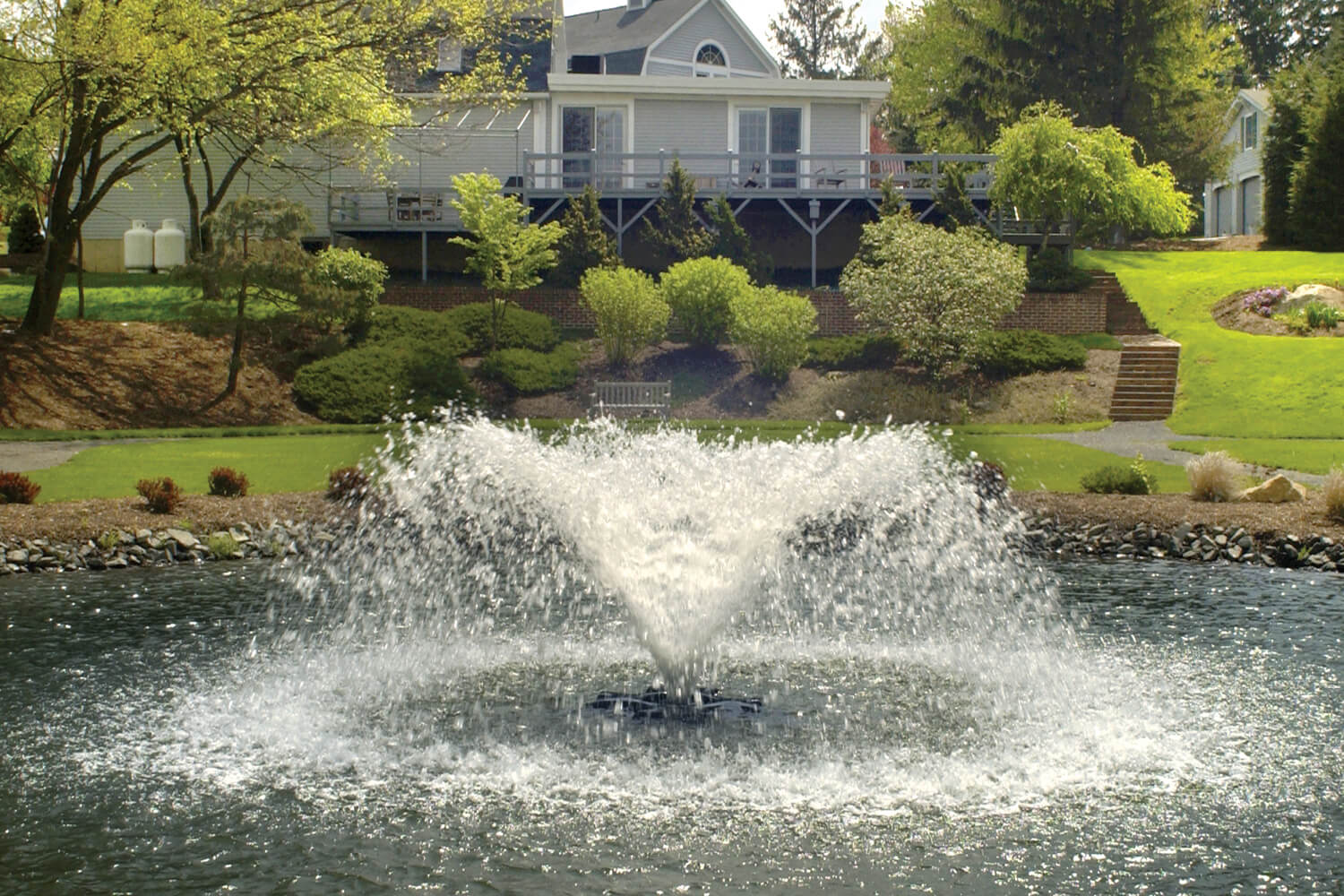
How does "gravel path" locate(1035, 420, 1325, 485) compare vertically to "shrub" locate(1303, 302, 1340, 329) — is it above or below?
below

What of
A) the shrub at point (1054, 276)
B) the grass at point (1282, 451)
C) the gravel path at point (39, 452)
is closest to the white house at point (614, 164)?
the shrub at point (1054, 276)

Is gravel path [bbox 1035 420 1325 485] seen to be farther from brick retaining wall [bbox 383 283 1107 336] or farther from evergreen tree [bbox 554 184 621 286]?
evergreen tree [bbox 554 184 621 286]

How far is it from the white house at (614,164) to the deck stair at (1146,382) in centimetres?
825

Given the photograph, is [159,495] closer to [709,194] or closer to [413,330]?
[413,330]

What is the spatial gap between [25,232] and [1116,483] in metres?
33.3

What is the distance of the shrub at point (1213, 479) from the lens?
18.1 m

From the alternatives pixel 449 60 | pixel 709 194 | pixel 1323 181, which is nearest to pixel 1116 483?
pixel 709 194

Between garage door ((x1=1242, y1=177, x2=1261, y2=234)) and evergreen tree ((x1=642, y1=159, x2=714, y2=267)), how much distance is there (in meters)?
30.2

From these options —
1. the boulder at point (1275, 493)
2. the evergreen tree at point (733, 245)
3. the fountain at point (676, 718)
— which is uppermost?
the evergreen tree at point (733, 245)

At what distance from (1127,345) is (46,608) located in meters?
25.5

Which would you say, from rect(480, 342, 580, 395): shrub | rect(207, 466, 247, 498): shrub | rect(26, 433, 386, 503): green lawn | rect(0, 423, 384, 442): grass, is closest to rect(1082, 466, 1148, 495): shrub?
rect(26, 433, 386, 503): green lawn

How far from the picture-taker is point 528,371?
3022 centimetres

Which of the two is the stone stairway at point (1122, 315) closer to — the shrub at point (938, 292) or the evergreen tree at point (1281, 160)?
the shrub at point (938, 292)

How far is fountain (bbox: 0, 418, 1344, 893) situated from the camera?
7281 mm
